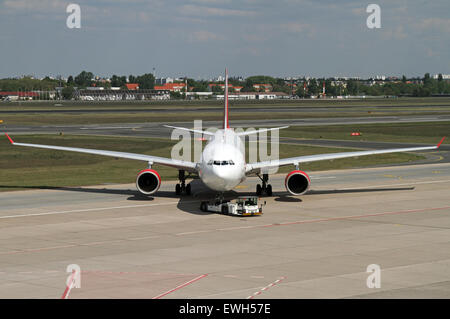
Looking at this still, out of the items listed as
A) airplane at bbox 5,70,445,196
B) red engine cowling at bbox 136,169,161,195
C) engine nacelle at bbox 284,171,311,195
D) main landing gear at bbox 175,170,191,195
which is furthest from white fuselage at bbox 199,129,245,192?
main landing gear at bbox 175,170,191,195

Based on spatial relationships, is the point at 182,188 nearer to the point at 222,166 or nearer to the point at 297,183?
the point at 297,183

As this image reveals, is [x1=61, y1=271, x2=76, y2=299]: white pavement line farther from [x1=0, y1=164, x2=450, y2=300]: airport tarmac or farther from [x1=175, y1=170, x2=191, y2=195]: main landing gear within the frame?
[x1=175, y1=170, x2=191, y2=195]: main landing gear

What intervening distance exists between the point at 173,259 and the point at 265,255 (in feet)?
13.3

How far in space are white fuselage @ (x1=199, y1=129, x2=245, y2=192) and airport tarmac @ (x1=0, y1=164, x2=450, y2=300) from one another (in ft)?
7.02

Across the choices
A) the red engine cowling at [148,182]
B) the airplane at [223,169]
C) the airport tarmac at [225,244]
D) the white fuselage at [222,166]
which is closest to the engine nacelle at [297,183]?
the airplane at [223,169]

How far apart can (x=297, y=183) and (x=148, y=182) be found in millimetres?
10091

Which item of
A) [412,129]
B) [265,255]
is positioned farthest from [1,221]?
[412,129]

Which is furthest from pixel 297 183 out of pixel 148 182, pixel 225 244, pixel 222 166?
pixel 225 244

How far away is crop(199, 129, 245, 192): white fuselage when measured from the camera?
39688 millimetres

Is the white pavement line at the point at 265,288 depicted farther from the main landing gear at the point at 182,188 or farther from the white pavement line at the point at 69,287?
the main landing gear at the point at 182,188

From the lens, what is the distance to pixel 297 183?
45.5 metres

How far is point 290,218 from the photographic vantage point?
39.9m

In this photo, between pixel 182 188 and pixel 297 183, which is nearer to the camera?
pixel 297 183
